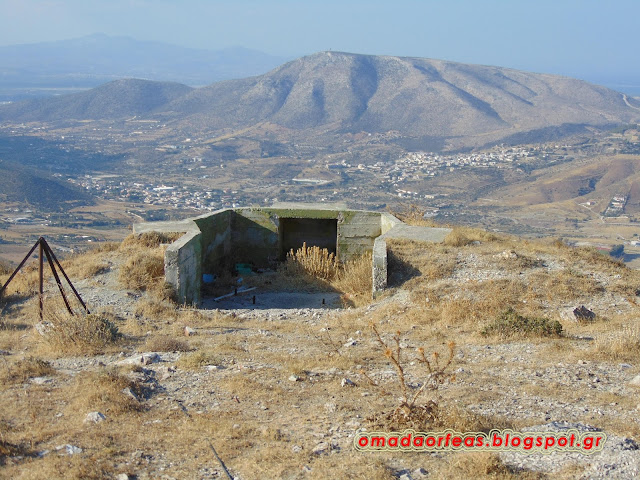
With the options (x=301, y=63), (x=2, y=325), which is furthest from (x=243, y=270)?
(x=301, y=63)

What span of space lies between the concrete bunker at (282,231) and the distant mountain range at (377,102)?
67244mm

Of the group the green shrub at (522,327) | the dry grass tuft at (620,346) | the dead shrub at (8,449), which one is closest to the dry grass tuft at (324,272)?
the green shrub at (522,327)

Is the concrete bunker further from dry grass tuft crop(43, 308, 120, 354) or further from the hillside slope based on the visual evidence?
the hillside slope

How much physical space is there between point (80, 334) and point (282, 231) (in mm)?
6128

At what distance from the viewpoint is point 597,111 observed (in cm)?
9512

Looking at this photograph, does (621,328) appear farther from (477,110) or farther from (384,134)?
(477,110)

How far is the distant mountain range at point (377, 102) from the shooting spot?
8494 cm

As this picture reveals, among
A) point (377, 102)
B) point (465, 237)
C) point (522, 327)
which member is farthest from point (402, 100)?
point (522, 327)

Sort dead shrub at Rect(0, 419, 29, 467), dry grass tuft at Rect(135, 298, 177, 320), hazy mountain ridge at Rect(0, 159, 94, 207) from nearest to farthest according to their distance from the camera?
dead shrub at Rect(0, 419, 29, 467) → dry grass tuft at Rect(135, 298, 177, 320) → hazy mountain ridge at Rect(0, 159, 94, 207)

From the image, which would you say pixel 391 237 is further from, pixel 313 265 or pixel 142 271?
pixel 142 271

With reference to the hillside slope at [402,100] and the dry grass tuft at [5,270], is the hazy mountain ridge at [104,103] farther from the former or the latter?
the dry grass tuft at [5,270]

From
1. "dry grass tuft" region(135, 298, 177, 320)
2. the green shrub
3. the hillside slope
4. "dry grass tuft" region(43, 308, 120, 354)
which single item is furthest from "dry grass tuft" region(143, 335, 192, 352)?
the hillside slope

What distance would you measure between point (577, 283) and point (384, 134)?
73.3m

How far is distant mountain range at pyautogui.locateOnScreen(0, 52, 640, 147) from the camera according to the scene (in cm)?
8494
